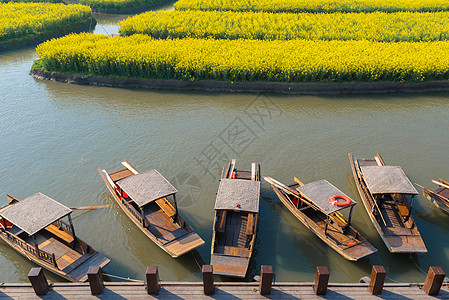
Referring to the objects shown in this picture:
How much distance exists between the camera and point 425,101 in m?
33.3

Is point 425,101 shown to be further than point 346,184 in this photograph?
Yes

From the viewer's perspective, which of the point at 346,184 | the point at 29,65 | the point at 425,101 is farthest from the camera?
the point at 29,65

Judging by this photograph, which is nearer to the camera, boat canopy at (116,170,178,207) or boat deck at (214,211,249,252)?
boat deck at (214,211,249,252)

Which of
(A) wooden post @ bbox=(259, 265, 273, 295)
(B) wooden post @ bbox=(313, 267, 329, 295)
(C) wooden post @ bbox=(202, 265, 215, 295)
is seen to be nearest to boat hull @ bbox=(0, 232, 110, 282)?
(C) wooden post @ bbox=(202, 265, 215, 295)

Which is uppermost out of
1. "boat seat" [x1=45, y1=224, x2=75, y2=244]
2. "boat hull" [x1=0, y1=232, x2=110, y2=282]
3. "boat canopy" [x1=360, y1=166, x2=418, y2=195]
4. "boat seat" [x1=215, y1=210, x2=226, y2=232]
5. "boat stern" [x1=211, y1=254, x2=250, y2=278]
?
"boat canopy" [x1=360, y1=166, x2=418, y2=195]

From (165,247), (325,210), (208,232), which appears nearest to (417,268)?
(325,210)

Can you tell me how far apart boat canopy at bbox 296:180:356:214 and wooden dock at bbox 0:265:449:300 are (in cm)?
384

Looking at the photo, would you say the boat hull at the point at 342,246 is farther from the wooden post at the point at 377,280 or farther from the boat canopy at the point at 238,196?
the boat canopy at the point at 238,196

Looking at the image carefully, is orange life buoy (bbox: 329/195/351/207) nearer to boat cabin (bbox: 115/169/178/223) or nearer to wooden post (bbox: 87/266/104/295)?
boat cabin (bbox: 115/169/178/223)

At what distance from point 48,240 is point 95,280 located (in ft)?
18.8

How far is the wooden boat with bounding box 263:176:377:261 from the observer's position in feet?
52.7

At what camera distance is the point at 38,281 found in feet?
41.9

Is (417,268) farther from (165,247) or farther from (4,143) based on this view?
(4,143)

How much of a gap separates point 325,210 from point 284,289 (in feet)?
15.3
